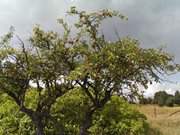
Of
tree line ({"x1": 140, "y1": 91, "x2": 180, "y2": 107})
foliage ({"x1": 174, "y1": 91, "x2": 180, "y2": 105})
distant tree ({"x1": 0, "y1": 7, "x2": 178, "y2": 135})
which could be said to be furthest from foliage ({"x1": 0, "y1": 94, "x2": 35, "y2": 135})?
foliage ({"x1": 174, "y1": 91, "x2": 180, "y2": 105})

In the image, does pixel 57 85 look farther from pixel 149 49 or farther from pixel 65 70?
pixel 149 49

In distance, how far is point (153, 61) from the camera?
68.8 ft

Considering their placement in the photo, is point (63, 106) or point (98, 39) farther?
point (63, 106)

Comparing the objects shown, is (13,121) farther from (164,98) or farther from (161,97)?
(164,98)

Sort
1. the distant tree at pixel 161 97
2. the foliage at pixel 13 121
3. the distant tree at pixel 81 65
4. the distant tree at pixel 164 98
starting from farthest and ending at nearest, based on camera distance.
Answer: the distant tree at pixel 161 97 → the distant tree at pixel 164 98 → the foliage at pixel 13 121 → the distant tree at pixel 81 65

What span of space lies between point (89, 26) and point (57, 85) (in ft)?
9.20

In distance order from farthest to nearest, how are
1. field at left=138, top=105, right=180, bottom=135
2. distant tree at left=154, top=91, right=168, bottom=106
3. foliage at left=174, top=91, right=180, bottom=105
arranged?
1. foliage at left=174, top=91, right=180, bottom=105
2. distant tree at left=154, top=91, right=168, bottom=106
3. field at left=138, top=105, right=180, bottom=135

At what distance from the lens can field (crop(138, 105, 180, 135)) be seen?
41281mm

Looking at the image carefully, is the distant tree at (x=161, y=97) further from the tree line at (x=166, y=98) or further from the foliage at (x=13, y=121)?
the foliage at (x=13, y=121)

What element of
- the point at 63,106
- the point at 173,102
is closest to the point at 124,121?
the point at 63,106

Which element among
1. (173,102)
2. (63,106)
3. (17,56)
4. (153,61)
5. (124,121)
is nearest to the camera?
(153,61)

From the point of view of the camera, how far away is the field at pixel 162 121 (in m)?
41.3

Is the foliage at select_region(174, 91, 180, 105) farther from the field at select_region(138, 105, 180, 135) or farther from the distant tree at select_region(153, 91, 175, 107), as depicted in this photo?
the field at select_region(138, 105, 180, 135)

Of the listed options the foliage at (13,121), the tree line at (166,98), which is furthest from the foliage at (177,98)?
the foliage at (13,121)
